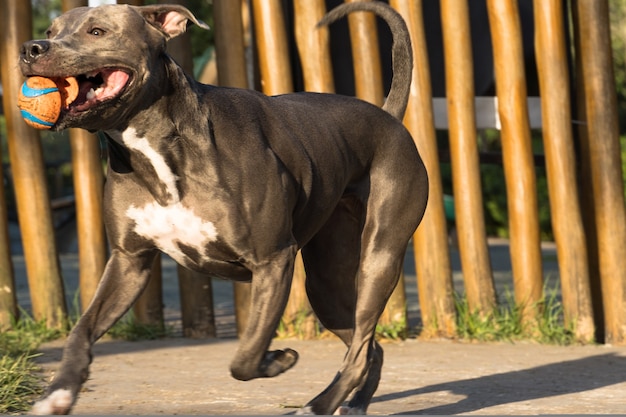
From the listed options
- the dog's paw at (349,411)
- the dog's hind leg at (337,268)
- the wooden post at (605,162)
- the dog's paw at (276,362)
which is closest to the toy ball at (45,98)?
the dog's paw at (276,362)

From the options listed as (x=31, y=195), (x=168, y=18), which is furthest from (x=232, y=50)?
(x=168, y=18)

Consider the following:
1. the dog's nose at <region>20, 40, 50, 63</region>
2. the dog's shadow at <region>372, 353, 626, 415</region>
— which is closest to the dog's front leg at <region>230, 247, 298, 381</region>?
the dog's shadow at <region>372, 353, 626, 415</region>

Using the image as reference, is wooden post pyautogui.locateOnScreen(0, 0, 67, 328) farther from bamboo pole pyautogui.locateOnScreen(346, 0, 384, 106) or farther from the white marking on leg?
the white marking on leg

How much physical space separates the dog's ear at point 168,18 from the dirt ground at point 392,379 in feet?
5.01

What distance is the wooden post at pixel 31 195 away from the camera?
21.0 feet

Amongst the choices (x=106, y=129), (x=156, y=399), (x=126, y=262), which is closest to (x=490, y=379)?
(x=156, y=399)

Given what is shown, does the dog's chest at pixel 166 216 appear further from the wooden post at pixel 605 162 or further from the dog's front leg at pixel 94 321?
the wooden post at pixel 605 162

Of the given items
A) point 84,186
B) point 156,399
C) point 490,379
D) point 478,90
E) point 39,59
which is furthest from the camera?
point 478,90

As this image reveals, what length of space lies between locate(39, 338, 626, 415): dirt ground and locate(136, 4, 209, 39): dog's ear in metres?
1.53

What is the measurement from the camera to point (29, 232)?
21.3ft

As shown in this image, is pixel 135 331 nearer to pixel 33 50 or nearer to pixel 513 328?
pixel 513 328

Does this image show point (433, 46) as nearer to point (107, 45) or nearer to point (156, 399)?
point (156, 399)

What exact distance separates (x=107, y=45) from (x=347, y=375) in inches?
61.6

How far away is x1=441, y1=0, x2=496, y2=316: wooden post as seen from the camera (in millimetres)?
6402
